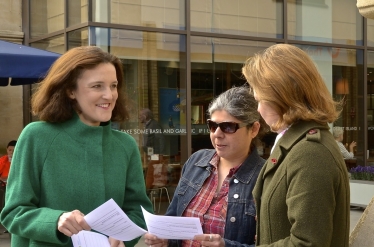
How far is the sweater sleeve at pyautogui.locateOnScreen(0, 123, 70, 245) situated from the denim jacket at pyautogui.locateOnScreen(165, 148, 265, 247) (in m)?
0.69

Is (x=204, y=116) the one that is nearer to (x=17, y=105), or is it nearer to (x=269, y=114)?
(x=17, y=105)

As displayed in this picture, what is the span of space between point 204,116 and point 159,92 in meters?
0.83

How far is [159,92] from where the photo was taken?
949cm

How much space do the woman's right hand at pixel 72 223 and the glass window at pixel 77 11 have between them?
6.76 meters

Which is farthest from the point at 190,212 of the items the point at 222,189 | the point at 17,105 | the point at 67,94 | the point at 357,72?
the point at 357,72

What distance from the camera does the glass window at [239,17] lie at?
9906 mm

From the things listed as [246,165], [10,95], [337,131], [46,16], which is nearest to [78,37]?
[46,16]

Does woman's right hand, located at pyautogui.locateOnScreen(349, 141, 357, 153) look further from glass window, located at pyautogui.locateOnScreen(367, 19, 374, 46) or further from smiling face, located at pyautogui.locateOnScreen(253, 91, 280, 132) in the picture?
smiling face, located at pyautogui.locateOnScreen(253, 91, 280, 132)

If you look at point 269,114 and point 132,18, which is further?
point 132,18

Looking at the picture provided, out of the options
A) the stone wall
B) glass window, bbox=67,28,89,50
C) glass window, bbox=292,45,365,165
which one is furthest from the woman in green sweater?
glass window, bbox=292,45,365,165

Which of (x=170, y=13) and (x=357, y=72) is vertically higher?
(x=170, y=13)

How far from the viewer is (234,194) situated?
286 cm

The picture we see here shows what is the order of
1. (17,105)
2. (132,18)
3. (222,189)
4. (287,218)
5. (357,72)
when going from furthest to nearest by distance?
(357,72), (17,105), (132,18), (222,189), (287,218)

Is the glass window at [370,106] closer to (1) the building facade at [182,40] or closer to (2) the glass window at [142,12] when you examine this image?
(1) the building facade at [182,40]
